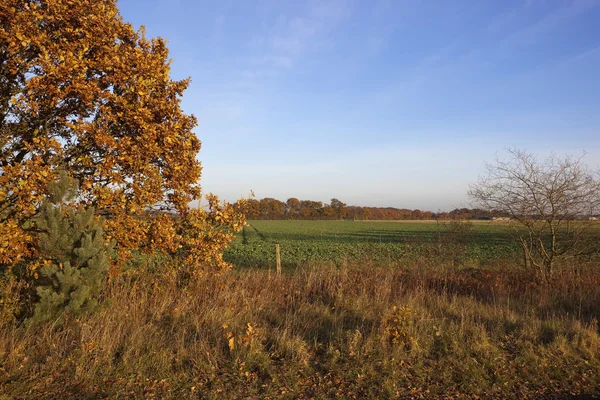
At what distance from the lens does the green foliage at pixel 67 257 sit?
5426mm

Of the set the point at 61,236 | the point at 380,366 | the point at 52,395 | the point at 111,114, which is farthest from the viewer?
the point at 111,114

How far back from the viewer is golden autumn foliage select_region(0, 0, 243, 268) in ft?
20.0

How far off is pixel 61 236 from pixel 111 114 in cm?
229

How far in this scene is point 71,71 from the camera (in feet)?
20.6

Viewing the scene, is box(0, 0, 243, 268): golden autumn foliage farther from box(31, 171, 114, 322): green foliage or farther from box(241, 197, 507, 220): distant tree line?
box(241, 197, 507, 220): distant tree line

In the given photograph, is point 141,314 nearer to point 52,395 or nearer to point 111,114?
point 52,395

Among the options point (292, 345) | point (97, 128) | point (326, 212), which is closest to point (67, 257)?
point (97, 128)

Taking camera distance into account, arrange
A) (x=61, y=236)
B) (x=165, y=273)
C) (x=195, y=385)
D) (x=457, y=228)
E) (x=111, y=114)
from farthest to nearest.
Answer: (x=457, y=228)
(x=165, y=273)
(x=111, y=114)
(x=61, y=236)
(x=195, y=385)

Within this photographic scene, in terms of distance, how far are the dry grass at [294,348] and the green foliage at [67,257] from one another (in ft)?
0.91

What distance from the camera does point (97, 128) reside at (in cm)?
671

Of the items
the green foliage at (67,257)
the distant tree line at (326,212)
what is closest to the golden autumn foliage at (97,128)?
the green foliage at (67,257)

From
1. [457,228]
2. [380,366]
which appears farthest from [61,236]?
[457,228]

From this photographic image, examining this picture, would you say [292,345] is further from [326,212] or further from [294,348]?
[326,212]

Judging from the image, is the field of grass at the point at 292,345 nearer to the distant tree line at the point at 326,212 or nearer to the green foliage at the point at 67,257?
the green foliage at the point at 67,257
